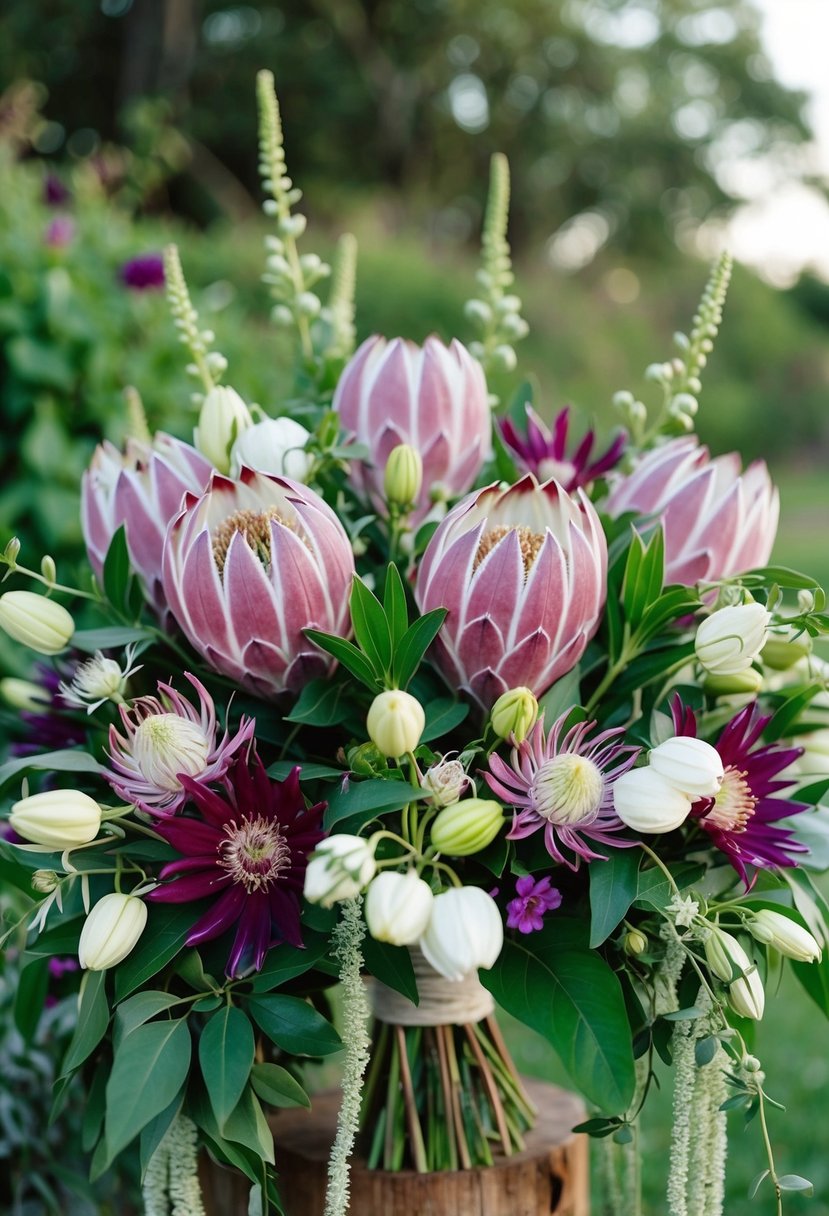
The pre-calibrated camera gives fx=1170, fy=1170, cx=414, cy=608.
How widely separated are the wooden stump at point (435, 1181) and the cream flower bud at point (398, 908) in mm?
336

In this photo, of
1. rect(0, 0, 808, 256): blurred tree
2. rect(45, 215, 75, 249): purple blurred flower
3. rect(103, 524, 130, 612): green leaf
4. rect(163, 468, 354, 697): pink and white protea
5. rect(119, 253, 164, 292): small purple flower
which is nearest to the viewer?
rect(163, 468, 354, 697): pink and white protea

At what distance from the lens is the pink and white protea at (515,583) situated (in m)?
0.60

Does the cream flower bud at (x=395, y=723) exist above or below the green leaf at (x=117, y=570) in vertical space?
below

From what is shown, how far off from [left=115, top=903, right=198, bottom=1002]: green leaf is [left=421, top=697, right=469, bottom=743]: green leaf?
16 centimetres

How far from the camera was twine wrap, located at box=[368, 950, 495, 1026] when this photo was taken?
2.52 ft

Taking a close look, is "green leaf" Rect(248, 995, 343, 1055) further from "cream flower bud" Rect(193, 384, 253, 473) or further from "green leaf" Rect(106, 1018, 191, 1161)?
"cream flower bud" Rect(193, 384, 253, 473)

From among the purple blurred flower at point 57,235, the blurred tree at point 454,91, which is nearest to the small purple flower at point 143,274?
the purple blurred flower at point 57,235

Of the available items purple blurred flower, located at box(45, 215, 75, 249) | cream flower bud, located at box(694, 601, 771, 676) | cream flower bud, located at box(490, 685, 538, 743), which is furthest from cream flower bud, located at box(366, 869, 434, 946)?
purple blurred flower, located at box(45, 215, 75, 249)

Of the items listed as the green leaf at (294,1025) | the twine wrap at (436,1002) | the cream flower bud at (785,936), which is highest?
the cream flower bud at (785,936)

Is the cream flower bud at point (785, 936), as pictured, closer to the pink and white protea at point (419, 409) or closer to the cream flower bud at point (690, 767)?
the cream flower bud at point (690, 767)

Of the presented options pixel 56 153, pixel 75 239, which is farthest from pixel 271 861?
pixel 56 153

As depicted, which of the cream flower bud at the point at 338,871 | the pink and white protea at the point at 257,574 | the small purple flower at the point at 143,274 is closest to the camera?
the cream flower bud at the point at 338,871

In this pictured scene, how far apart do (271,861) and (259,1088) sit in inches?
5.1

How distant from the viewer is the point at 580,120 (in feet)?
44.7
